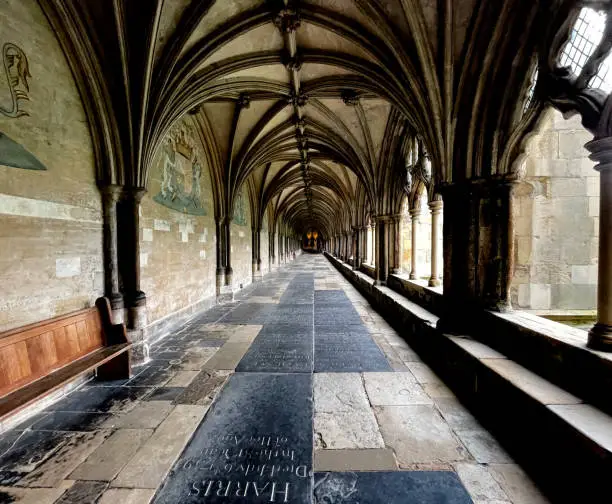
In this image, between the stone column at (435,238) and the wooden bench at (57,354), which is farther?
the stone column at (435,238)

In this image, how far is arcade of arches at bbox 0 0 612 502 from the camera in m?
2.74

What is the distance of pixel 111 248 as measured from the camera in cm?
418

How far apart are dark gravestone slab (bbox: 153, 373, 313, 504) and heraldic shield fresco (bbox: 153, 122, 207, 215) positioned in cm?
414

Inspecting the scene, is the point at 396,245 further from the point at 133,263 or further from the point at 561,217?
the point at 133,263

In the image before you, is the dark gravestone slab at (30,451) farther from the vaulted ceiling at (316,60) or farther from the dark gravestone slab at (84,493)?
the vaulted ceiling at (316,60)

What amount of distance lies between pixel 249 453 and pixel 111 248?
3.45 meters

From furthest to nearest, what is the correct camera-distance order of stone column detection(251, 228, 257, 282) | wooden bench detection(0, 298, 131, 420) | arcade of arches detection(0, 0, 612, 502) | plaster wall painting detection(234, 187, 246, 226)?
stone column detection(251, 228, 257, 282) < plaster wall painting detection(234, 187, 246, 226) < arcade of arches detection(0, 0, 612, 502) < wooden bench detection(0, 298, 131, 420)

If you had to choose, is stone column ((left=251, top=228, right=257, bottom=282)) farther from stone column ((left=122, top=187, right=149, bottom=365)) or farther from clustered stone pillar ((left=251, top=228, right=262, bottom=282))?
stone column ((left=122, top=187, right=149, bottom=365))

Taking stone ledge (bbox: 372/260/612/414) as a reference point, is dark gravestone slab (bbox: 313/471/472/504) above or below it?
below

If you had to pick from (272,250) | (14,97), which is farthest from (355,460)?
(272,250)

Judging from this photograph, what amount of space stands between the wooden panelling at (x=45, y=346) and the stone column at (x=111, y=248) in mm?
593

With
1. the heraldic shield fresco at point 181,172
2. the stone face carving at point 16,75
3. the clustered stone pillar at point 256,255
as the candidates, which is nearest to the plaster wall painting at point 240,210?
the clustered stone pillar at point 256,255

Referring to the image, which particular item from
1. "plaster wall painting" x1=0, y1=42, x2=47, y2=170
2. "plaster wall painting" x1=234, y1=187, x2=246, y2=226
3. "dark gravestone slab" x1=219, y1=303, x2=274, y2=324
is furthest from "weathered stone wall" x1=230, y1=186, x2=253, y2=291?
"plaster wall painting" x1=0, y1=42, x2=47, y2=170

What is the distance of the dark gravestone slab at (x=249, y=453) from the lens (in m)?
1.87
